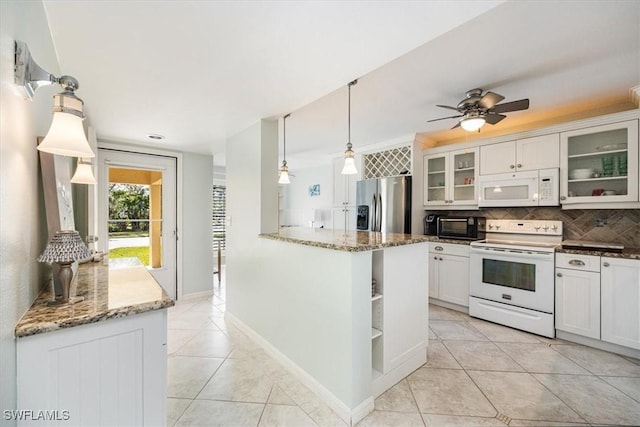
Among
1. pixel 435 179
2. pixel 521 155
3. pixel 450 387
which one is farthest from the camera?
pixel 435 179

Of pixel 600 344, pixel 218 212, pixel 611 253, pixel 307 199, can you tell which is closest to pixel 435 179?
pixel 611 253

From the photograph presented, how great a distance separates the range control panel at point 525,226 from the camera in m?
3.07

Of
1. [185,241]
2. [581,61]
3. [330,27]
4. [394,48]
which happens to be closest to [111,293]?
[330,27]

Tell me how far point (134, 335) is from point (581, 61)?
3.19 m

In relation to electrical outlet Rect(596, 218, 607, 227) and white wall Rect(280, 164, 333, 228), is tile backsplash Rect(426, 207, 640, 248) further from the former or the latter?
white wall Rect(280, 164, 333, 228)

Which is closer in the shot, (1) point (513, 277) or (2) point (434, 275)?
(1) point (513, 277)

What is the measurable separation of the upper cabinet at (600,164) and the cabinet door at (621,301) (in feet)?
2.23

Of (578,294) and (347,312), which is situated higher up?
(347,312)

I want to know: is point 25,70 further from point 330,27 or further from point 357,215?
point 357,215

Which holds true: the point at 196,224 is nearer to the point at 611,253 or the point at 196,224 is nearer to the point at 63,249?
the point at 63,249

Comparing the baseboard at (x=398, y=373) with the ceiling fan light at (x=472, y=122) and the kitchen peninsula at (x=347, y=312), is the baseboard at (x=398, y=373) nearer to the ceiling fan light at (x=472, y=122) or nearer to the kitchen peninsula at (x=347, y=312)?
the kitchen peninsula at (x=347, y=312)

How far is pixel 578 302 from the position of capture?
2.49 meters

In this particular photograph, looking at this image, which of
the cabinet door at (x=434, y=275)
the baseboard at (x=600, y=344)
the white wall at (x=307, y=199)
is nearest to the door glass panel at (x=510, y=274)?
the baseboard at (x=600, y=344)

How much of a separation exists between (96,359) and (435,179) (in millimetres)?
4012
